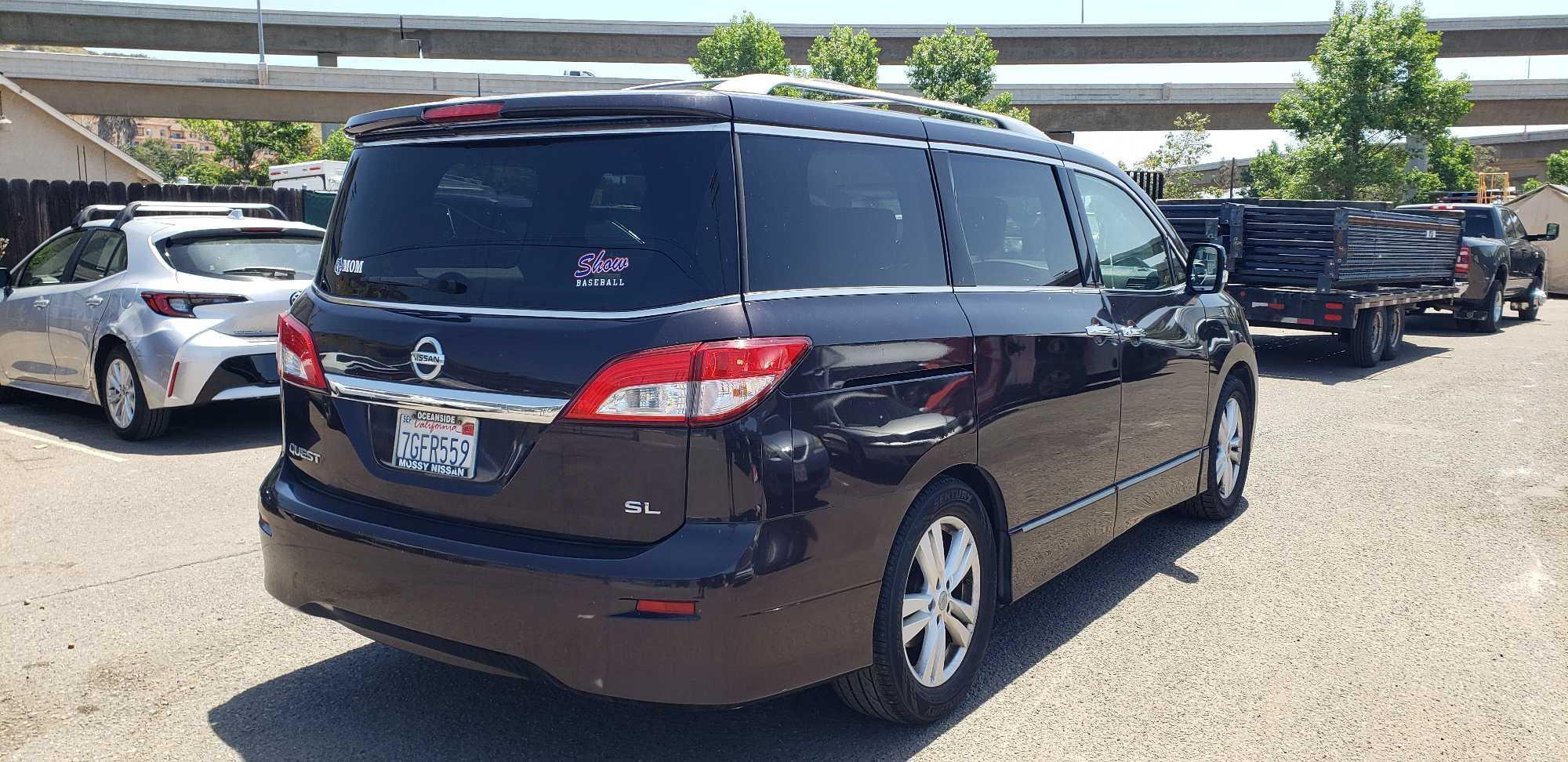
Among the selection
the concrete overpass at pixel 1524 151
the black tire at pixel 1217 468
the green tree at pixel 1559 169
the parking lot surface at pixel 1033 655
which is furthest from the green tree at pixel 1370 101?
the concrete overpass at pixel 1524 151

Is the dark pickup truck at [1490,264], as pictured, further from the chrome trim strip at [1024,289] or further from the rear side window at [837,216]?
the rear side window at [837,216]

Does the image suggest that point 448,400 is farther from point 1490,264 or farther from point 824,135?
point 1490,264

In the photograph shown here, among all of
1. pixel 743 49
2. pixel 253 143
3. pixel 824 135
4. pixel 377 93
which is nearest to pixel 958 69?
pixel 743 49

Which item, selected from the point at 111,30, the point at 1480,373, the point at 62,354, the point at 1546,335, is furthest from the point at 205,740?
the point at 111,30

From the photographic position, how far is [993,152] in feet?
14.8

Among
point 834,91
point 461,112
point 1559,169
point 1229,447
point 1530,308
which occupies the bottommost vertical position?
point 1530,308

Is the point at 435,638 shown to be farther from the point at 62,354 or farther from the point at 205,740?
the point at 62,354

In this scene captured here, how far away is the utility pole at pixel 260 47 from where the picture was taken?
152 feet

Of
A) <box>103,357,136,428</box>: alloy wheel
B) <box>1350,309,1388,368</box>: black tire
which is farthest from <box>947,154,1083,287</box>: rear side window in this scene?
<box>1350,309,1388,368</box>: black tire

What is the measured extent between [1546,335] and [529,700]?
62.8 ft

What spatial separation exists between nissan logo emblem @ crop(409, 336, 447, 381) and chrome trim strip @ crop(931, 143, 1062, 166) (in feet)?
6.00

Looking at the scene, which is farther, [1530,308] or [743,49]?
[743,49]

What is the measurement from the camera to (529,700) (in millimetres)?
4047

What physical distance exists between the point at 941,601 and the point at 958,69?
4527 centimetres
